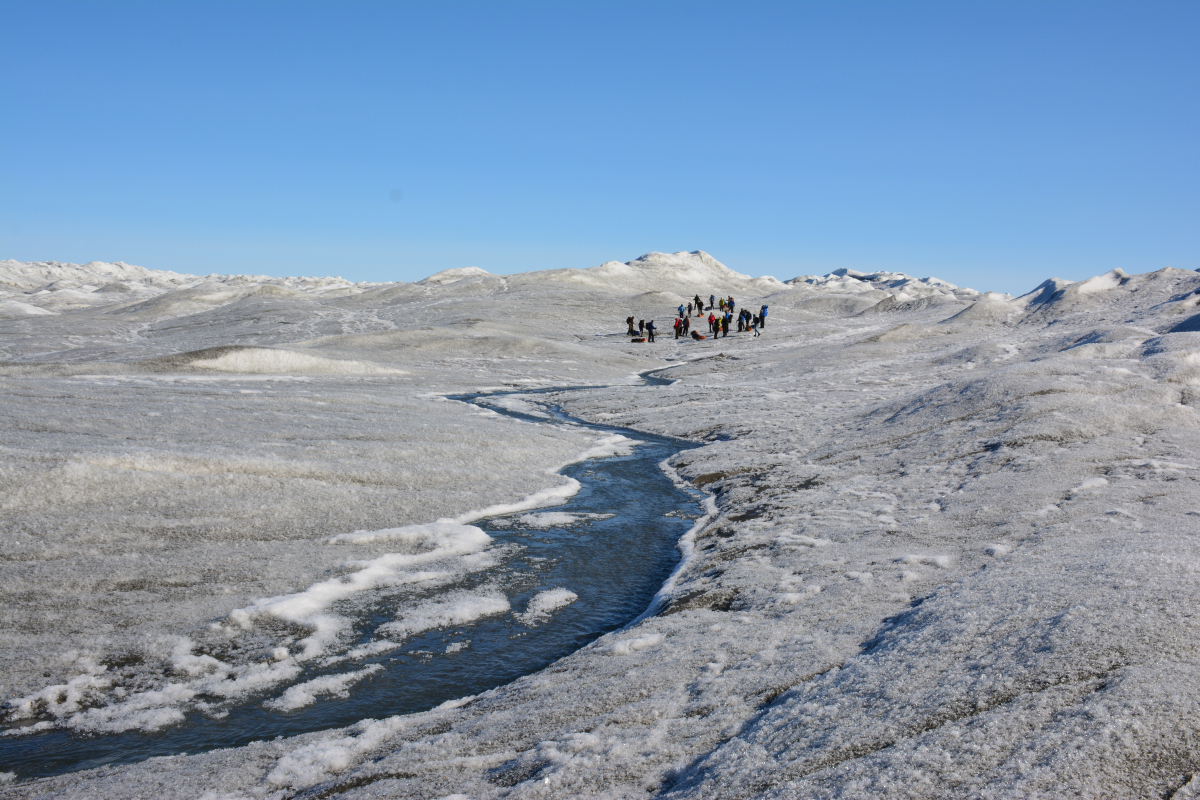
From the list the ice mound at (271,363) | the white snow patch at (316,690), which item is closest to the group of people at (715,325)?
the ice mound at (271,363)

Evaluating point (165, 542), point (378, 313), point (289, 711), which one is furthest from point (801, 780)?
point (378, 313)

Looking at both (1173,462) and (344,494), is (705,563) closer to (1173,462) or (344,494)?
(344,494)

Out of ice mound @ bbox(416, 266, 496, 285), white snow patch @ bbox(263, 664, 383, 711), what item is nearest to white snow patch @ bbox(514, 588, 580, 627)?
white snow patch @ bbox(263, 664, 383, 711)

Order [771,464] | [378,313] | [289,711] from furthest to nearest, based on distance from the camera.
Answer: [378,313], [771,464], [289,711]

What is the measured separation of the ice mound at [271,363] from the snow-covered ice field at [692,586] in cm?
725

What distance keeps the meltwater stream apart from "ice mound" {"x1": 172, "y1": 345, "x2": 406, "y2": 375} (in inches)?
871

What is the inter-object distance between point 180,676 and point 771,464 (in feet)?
37.4

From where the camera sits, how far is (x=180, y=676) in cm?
702

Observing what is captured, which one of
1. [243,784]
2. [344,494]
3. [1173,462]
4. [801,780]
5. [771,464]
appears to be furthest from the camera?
[771,464]

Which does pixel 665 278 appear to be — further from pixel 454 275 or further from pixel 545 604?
pixel 545 604

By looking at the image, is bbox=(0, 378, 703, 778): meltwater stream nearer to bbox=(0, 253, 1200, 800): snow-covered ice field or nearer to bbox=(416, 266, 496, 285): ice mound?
bbox=(0, 253, 1200, 800): snow-covered ice field

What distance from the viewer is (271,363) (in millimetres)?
32500

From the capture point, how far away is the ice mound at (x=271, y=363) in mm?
31312

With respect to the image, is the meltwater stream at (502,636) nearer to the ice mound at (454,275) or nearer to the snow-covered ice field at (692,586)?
the snow-covered ice field at (692,586)
